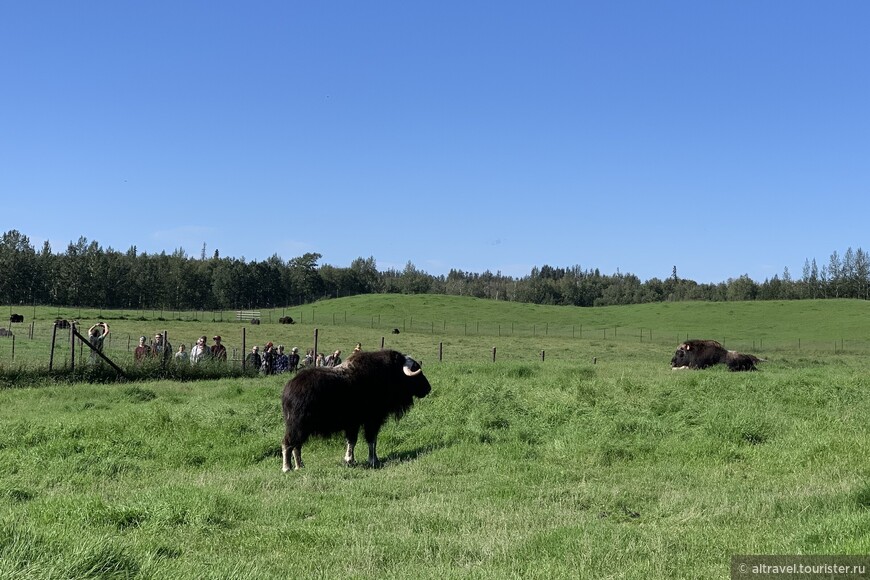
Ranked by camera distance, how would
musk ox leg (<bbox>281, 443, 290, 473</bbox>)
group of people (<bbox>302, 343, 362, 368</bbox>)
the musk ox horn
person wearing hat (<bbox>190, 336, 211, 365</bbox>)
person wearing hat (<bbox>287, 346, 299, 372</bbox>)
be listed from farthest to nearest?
1. person wearing hat (<bbox>287, 346, 299, 372</bbox>)
2. person wearing hat (<bbox>190, 336, 211, 365</bbox>)
3. group of people (<bbox>302, 343, 362, 368</bbox>)
4. the musk ox horn
5. musk ox leg (<bbox>281, 443, 290, 473</bbox>)

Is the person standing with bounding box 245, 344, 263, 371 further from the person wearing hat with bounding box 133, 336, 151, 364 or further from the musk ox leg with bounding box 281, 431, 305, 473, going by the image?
the musk ox leg with bounding box 281, 431, 305, 473

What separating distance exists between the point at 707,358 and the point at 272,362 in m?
16.5

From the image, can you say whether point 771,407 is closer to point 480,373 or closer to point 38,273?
point 480,373

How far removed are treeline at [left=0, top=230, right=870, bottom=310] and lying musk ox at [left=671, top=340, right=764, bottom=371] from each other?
355 feet

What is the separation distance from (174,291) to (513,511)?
424 feet

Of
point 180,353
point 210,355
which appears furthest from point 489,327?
point 180,353

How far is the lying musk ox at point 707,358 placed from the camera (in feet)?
88.3

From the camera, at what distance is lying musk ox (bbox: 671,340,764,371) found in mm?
26922

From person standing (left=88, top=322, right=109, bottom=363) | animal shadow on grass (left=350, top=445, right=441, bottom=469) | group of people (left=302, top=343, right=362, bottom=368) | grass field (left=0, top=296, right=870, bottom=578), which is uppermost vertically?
person standing (left=88, top=322, right=109, bottom=363)

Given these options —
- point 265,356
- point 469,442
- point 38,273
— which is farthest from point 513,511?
point 38,273

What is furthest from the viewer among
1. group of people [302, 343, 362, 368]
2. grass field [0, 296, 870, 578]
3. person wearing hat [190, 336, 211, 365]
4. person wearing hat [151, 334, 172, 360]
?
person wearing hat [190, 336, 211, 365]

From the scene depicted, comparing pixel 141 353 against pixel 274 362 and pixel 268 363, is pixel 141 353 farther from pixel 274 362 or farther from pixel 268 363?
pixel 274 362

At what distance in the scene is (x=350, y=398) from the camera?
1227 centimetres

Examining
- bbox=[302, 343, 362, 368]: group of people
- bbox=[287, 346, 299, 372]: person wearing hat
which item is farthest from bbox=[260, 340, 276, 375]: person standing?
bbox=[302, 343, 362, 368]: group of people
